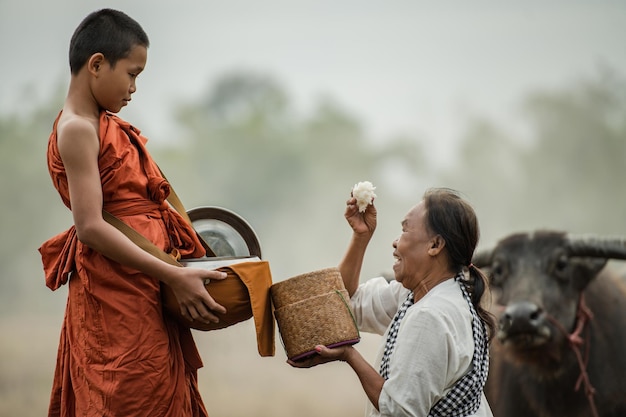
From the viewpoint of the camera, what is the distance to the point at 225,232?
3176 mm

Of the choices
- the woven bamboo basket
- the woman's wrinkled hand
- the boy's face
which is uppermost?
the boy's face

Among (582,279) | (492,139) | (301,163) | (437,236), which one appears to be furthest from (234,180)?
(437,236)

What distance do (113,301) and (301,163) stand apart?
16.2 meters

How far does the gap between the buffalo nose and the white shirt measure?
2.51m

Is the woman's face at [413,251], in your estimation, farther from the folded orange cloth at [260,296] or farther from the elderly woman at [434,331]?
the folded orange cloth at [260,296]

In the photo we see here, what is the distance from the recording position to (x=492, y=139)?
2089 centimetres

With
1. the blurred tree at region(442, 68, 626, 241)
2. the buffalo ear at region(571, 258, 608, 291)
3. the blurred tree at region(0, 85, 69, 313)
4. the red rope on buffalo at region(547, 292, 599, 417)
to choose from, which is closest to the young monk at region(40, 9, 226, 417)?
the red rope on buffalo at region(547, 292, 599, 417)

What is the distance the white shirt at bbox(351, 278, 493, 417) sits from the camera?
265cm

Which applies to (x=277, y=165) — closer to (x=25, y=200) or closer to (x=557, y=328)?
(x=25, y=200)

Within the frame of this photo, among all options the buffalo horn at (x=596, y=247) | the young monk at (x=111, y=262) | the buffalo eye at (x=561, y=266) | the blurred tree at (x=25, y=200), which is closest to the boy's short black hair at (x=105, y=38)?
the young monk at (x=111, y=262)

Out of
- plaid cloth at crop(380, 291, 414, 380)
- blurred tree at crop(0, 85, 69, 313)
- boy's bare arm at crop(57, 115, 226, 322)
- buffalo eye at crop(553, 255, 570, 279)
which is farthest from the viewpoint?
blurred tree at crop(0, 85, 69, 313)

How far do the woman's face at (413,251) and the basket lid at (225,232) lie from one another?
21.7 inches

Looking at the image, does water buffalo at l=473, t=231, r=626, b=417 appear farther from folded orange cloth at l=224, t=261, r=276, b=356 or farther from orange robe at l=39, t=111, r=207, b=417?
orange robe at l=39, t=111, r=207, b=417

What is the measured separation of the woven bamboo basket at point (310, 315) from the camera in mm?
2742
